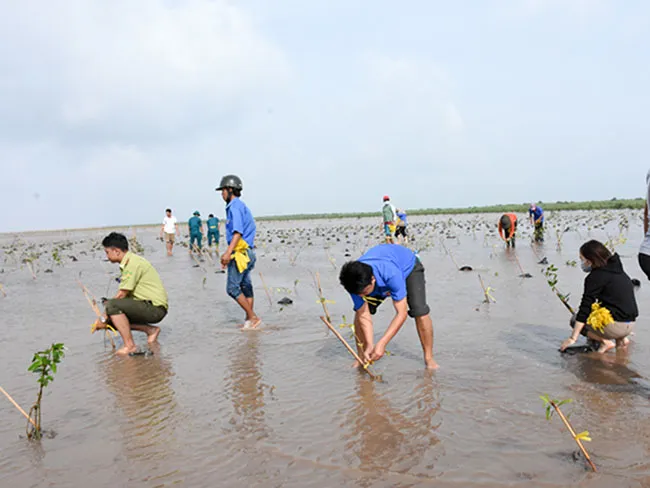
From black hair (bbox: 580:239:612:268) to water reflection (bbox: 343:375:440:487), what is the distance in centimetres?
195

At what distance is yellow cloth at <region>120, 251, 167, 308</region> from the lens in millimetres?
5344

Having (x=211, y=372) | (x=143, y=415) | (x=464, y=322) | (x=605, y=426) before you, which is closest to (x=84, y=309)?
(x=211, y=372)

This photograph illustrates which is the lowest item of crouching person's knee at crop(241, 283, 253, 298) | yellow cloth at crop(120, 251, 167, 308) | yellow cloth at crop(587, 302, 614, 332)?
yellow cloth at crop(587, 302, 614, 332)

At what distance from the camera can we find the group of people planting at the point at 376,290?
388 cm

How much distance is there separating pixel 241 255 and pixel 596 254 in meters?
3.93

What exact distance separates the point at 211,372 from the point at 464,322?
3.12 meters

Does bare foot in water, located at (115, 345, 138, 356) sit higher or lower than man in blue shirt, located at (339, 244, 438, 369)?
lower

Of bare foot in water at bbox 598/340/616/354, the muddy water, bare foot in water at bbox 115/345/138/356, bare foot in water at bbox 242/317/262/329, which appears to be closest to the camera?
the muddy water

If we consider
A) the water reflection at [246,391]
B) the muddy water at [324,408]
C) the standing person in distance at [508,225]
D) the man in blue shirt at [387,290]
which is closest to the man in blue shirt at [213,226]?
the standing person in distance at [508,225]

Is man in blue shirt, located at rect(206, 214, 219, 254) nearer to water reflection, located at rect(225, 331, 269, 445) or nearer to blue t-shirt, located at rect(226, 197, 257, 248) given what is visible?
blue t-shirt, located at rect(226, 197, 257, 248)

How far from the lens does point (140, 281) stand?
548 centimetres

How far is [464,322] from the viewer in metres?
5.88

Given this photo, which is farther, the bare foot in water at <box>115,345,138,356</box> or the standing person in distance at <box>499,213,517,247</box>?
the standing person in distance at <box>499,213,517,247</box>

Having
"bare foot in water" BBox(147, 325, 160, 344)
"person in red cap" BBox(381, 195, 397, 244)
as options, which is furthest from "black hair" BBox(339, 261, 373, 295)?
"person in red cap" BBox(381, 195, 397, 244)
